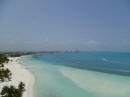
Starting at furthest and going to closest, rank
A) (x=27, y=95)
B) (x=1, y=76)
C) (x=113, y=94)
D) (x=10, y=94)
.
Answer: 1. (x=1, y=76)
2. (x=113, y=94)
3. (x=27, y=95)
4. (x=10, y=94)

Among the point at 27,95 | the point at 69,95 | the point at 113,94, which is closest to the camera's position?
the point at 27,95

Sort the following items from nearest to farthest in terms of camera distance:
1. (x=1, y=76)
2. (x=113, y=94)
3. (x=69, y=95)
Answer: (x=69, y=95)
(x=113, y=94)
(x=1, y=76)

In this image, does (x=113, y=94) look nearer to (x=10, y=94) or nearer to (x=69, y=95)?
(x=69, y=95)

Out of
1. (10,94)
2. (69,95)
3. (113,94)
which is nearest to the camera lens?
(10,94)

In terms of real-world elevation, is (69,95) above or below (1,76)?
below

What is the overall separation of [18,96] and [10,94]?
0.61 m

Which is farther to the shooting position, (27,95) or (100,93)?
(100,93)

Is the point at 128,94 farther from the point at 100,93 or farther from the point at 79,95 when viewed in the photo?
the point at 79,95

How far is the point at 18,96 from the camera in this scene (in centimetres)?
937

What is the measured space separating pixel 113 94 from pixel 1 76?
42.3ft

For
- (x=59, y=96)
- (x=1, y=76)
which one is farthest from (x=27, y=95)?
(x=1, y=76)

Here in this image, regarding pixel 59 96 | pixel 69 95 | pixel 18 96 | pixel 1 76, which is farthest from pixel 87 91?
pixel 1 76

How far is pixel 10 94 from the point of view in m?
9.34

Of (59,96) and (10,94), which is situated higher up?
(10,94)
